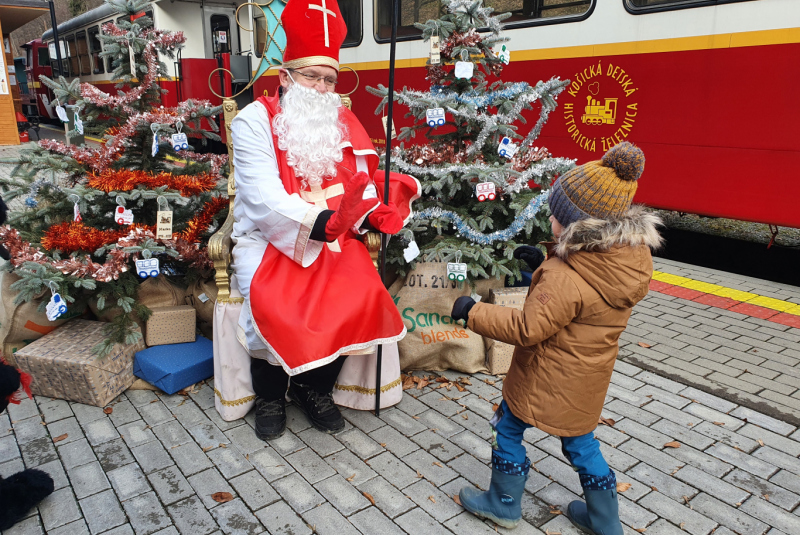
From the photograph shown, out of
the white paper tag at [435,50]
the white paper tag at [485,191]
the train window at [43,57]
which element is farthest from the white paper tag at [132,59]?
the train window at [43,57]

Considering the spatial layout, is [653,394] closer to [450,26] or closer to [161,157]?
[450,26]

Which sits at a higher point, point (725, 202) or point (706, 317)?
point (725, 202)

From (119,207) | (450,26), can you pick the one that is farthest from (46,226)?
(450,26)

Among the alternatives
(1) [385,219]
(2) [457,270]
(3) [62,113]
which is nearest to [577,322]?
(1) [385,219]

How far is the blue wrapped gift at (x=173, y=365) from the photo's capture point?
3.29 m

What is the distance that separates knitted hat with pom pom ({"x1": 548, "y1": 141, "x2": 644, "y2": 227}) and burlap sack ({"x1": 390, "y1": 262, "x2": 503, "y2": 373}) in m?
1.51

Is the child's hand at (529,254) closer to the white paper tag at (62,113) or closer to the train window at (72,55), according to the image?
the white paper tag at (62,113)

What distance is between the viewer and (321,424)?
9.99ft

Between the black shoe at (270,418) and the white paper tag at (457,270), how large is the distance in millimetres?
1163

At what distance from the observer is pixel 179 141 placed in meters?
3.59

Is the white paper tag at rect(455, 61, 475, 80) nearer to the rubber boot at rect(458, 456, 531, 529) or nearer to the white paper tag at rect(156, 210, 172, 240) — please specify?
the white paper tag at rect(156, 210, 172, 240)

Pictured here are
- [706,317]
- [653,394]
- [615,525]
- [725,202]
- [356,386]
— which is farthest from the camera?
[725,202]

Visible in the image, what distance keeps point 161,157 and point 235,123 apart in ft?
4.31

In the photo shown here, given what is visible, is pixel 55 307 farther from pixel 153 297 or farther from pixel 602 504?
pixel 602 504
